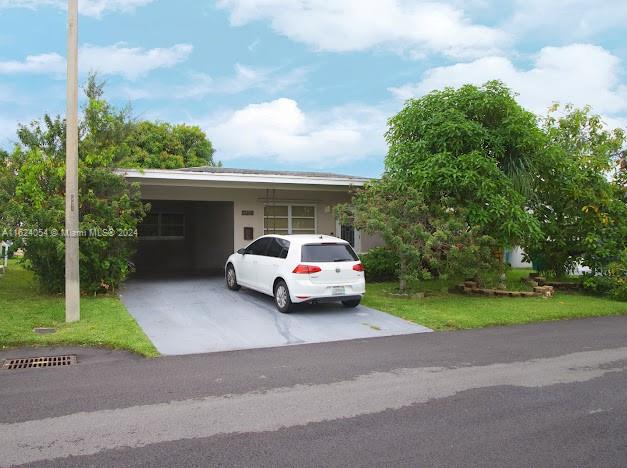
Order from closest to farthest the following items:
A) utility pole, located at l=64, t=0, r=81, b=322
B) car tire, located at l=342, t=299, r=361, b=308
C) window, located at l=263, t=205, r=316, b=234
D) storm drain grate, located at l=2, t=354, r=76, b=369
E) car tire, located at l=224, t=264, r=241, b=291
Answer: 1. storm drain grate, located at l=2, t=354, r=76, b=369
2. utility pole, located at l=64, t=0, r=81, b=322
3. car tire, located at l=342, t=299, r=361, b=308
4. car tire, located at l=224, t=264, r=241, b=291
5. window, located at l=263, t=205, r=316, b=234

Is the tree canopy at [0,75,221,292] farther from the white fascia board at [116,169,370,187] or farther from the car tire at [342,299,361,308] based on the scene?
the car tire at [342,299,361,308]

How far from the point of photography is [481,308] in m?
11.2

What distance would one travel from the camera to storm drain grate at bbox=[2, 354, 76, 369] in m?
6.71

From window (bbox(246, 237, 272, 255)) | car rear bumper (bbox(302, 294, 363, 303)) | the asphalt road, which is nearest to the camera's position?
the asphalt road

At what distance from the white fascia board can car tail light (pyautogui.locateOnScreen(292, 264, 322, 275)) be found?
4447 millimetres

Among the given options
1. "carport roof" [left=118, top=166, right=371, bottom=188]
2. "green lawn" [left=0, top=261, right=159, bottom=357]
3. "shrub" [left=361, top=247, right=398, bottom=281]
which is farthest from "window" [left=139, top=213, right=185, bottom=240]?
"shrub" [left=361, top=247, right=398, bottom=281]

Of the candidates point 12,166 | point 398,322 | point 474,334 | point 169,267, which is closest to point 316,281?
point 398,322

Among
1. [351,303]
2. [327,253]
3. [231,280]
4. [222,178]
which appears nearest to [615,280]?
[351,303]

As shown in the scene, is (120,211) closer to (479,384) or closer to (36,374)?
(36,374)

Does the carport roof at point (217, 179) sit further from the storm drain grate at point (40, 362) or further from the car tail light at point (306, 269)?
the storm drain grate at point (40, 362)

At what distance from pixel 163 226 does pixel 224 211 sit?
6.08 meters

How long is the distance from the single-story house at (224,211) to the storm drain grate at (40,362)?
616cm

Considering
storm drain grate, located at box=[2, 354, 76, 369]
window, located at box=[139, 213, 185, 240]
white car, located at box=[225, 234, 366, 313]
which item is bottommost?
storm drain grate, located at box=[2, 354, 76, 369]

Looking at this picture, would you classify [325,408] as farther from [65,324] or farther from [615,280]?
[615,280]
